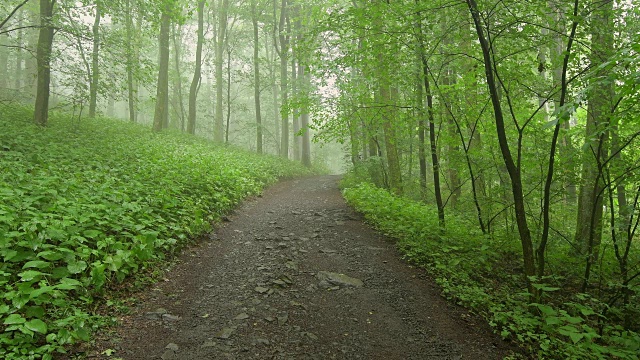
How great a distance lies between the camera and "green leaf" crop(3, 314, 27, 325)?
2822mm

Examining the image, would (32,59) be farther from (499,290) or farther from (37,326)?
(499,290)

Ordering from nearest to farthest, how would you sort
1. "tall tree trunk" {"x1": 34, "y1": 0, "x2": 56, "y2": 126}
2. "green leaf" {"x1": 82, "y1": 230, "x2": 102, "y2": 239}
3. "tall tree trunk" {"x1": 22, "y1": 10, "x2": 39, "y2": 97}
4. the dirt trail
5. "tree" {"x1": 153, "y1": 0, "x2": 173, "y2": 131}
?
the dirt trail < "green leaf" {"x1": 82, "y1": 230, "x2": 102, "y2": 239} < "tall tree trunk" {"x1": 34, "y1": 0, "x2": 56, "y2": 126} < "tall tree trunk" {"x1": 22, "y1": 10, "x2": 39, "y2": 97} < "tree" {"x1": 153, "y1": 0, "x2": 173, "y2": 131}

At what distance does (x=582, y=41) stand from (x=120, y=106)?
5860cm

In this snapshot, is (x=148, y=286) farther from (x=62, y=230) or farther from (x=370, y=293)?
(x=370, y=293)

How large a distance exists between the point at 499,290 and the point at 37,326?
218 inches

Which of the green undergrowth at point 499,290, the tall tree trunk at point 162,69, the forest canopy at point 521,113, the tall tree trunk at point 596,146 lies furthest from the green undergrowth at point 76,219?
the tall tree trunk at point 596,146

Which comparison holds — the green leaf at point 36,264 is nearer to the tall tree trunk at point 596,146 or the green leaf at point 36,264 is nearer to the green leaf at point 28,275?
the green leaf at point 28,275

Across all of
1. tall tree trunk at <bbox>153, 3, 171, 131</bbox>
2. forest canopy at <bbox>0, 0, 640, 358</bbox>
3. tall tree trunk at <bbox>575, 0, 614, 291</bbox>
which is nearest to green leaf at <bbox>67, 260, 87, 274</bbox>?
forest canopy at <bbox>0, 0, 640, 358</bbox>

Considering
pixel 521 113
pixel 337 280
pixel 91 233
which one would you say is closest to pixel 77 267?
pixel 91 233

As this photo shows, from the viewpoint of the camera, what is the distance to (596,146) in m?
5.97

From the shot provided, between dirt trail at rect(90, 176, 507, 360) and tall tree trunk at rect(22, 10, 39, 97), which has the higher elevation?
tall tree trunk at rect(22, 10, 39, 97)

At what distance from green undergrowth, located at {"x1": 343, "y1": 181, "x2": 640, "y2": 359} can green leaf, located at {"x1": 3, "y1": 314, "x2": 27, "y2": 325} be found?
4.70 metres

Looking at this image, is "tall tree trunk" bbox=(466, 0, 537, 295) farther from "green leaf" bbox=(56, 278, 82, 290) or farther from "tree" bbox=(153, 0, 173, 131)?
"tree" bbox=(153, 0, 173, 131)

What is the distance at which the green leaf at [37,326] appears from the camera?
2.87 m
